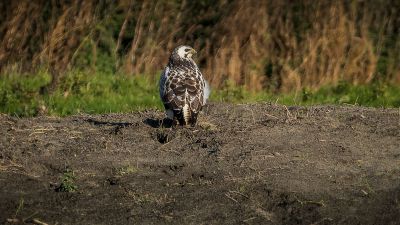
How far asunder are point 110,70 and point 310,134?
20.9ft

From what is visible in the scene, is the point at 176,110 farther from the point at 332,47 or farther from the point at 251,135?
the point at 332,47

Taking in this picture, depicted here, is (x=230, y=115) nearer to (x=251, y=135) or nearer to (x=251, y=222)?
(x=251, y=135)

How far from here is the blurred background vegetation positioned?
14422mm

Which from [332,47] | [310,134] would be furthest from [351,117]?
[332,47]

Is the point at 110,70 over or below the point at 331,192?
below

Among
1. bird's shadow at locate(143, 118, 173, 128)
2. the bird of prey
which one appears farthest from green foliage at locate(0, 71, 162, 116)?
the bird of prey

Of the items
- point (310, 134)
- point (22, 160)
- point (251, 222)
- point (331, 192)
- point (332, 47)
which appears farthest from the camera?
point (332, 47)

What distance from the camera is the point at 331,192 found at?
24.9 feet

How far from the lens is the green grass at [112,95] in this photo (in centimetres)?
1228

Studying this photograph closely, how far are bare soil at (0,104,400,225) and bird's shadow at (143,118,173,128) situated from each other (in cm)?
3

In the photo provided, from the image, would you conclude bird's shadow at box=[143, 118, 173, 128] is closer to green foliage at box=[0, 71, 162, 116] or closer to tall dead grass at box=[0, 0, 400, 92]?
green foliage at box=[0, 71, 162, 116]

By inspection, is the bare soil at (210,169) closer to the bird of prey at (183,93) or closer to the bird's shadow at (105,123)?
the bird's shadow at (105,123)

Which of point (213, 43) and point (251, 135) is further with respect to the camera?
point (213, 43)

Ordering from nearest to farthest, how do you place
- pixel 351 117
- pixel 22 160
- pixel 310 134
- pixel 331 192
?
pixel 331 192, pixel 22 160, pixel 310 134, pixel 351 117
